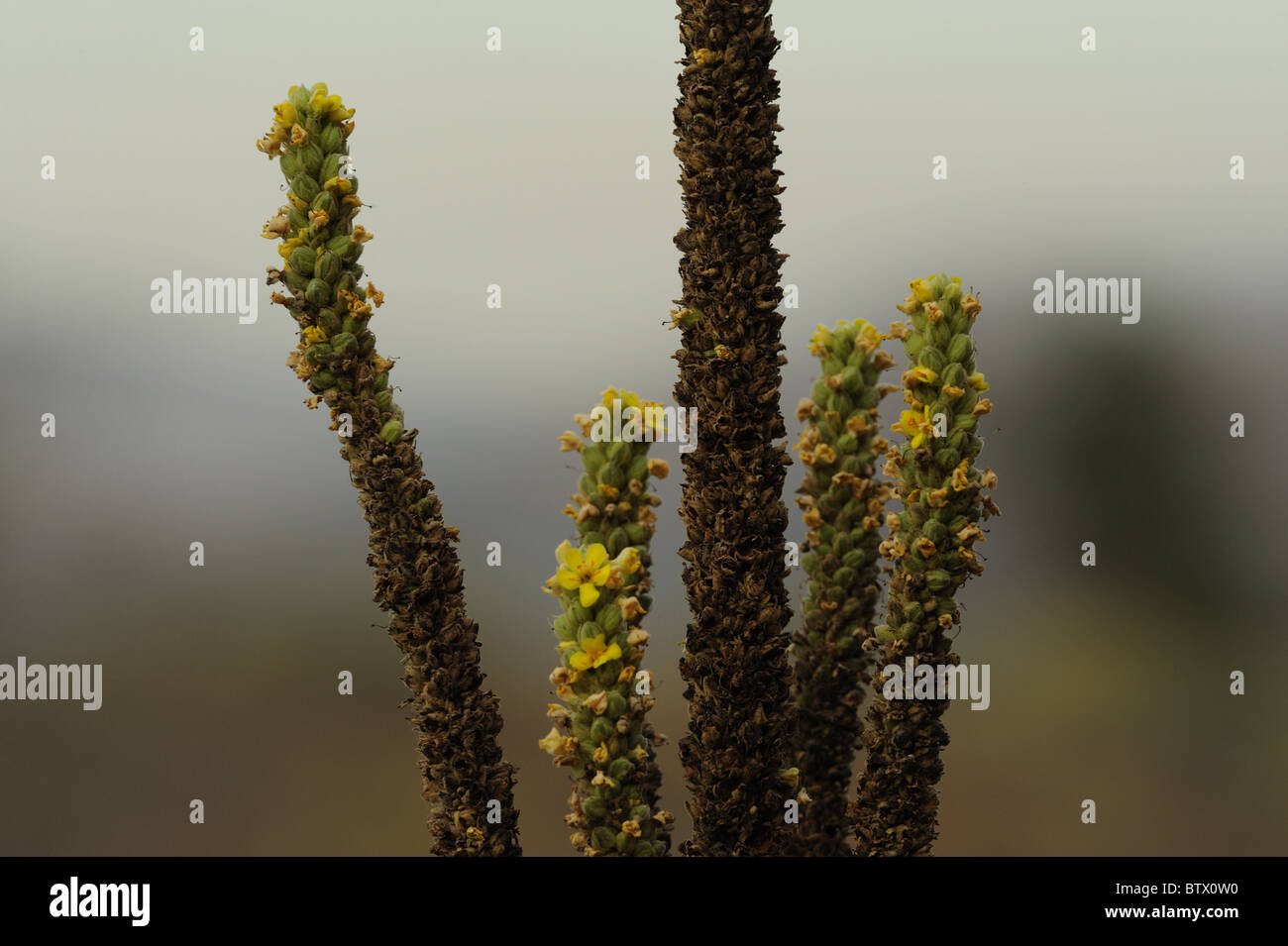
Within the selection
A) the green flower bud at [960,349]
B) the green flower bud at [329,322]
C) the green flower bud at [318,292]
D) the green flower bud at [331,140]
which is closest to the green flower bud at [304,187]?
the green flower bud at [331,140]

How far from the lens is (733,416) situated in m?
5.17

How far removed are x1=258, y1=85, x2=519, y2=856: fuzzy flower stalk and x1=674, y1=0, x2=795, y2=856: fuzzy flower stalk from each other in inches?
40.1

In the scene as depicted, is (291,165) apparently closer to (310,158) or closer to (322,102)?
(310,158)

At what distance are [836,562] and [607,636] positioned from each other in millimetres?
1536

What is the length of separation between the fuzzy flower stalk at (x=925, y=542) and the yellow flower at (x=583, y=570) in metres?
1.43

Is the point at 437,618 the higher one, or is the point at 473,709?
the point at 437,618

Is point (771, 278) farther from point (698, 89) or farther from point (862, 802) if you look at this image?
point (862, 802)

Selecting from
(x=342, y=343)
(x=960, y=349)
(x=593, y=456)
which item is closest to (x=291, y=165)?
(x=342, y=343)

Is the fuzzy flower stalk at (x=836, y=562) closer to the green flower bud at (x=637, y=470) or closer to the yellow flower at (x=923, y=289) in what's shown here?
the yellow flower at (x=923, y=289)

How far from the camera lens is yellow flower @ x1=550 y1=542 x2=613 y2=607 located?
4648mm

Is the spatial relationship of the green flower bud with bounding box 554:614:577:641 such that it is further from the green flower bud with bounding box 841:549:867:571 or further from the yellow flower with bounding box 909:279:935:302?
the yellow flower with bounding box 909:279:935:302

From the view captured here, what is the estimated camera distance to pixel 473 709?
519 centimetres
